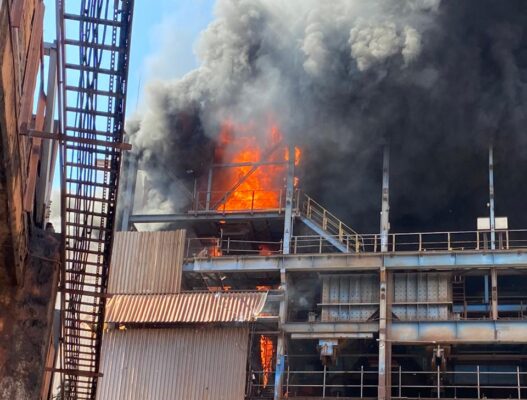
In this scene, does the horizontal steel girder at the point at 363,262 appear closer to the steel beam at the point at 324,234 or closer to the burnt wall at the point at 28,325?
the steel beam at the point at 324,234

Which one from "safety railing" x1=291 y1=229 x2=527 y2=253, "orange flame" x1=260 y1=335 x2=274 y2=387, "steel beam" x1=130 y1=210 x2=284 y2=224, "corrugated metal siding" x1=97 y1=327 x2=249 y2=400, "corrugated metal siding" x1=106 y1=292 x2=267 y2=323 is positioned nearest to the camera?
"corrugated metal siding" x1=97 y1=327 x2=249 y2=400

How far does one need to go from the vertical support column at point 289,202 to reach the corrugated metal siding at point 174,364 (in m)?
3.77

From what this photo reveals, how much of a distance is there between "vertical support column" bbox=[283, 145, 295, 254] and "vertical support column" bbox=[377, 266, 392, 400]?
383cm

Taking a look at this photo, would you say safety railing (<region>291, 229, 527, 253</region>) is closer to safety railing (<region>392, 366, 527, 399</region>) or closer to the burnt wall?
safety railing (<region>392, 366, 527, 399</region>)

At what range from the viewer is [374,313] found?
95.1ft

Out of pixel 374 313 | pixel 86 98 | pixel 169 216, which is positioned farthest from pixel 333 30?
pixel 86 98

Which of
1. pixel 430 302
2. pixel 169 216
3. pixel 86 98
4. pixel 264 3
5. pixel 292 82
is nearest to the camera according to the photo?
pixel 86 98

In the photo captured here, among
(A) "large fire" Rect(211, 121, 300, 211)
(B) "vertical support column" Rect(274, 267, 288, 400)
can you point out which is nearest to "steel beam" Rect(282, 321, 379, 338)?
(B) "vertical support column" Rect(274, 267, 288, 400)

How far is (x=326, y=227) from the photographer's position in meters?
31.7

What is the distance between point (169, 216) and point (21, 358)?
2069 centimetres

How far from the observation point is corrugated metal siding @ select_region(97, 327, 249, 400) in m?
28.8

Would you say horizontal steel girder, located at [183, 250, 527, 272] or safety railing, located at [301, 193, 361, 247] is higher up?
safety railing, located at [301, 193, 361, 247]

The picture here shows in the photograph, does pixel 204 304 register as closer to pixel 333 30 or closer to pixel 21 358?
pixel 333 30

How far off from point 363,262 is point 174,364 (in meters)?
7.68
